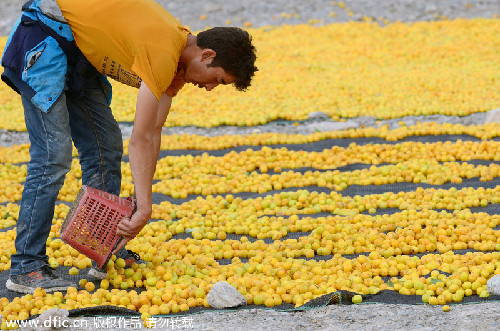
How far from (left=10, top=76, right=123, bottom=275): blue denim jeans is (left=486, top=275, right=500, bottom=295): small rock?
2.60 meters

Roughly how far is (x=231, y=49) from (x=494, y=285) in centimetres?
210

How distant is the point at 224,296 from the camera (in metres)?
4.12

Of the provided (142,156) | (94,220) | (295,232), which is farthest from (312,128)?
(142,156)

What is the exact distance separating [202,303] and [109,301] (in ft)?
1.86

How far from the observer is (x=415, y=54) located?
13.7 meters

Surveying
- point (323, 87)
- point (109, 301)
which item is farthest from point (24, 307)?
point (323, 87)

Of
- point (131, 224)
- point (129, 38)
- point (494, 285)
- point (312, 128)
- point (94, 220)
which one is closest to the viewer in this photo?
point (129, 38)

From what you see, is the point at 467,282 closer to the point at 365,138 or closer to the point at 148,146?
the point at 148,146

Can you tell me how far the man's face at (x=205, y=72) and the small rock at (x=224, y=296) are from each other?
1.20 metres

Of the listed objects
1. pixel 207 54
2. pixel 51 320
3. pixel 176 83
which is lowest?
pixel 51 320

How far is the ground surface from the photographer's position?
3840 millimetres

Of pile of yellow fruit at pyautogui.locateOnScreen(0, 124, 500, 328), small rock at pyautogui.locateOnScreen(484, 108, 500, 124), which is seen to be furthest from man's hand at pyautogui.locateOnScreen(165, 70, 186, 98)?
small rock at pyautogui.locateOnScreen(484, 108, 500, 124)

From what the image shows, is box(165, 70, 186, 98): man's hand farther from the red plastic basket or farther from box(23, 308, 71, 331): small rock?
box(23, 308, 71, 331): small rock

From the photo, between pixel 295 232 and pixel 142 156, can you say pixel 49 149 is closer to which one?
pixel 142 156
